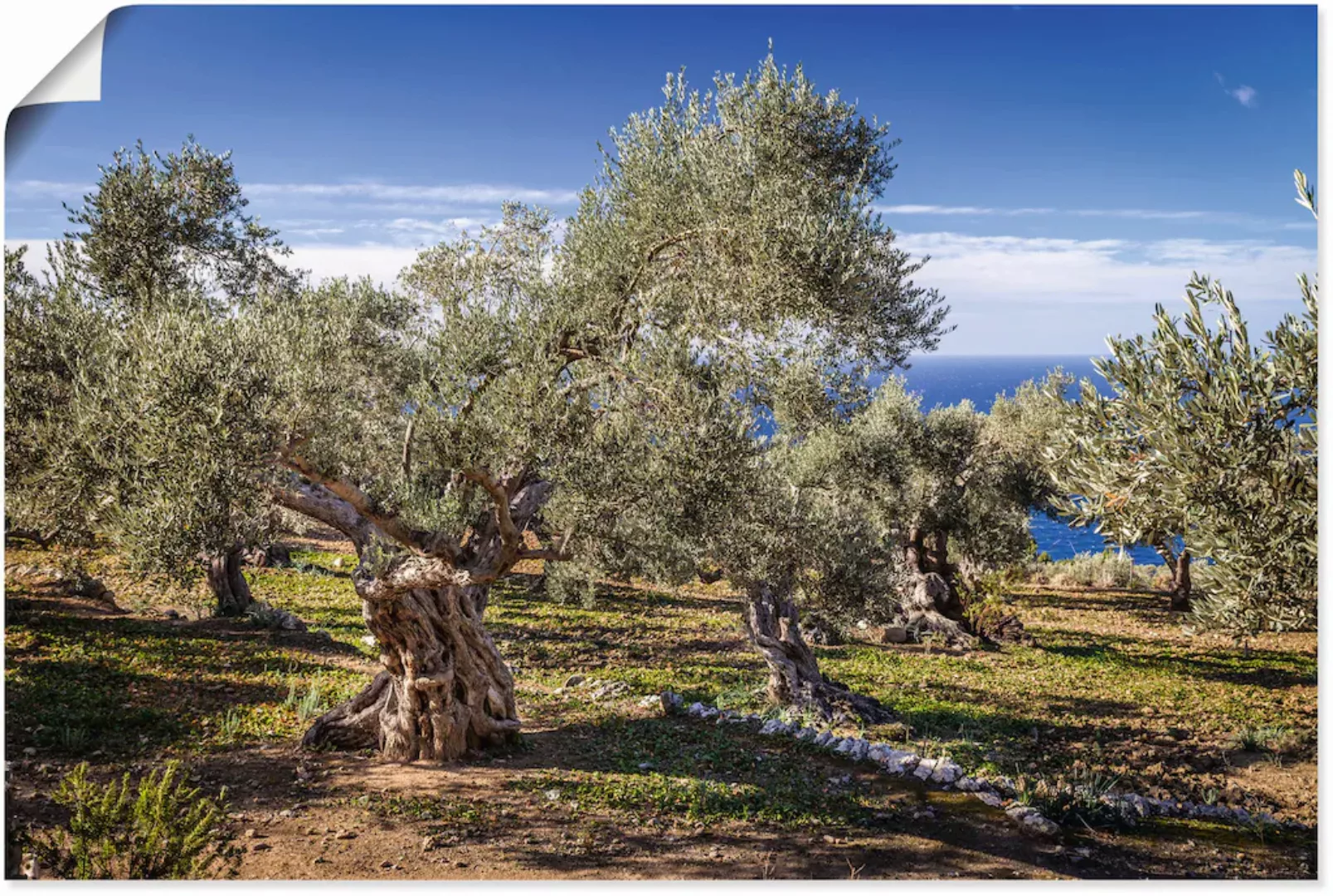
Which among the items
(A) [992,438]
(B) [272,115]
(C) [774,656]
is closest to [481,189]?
(B) [272,115]

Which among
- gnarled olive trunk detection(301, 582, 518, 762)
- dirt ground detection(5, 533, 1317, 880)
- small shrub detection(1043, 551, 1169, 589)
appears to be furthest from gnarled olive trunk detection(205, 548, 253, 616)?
small shrub detection(1043, 551, 1169, 589)

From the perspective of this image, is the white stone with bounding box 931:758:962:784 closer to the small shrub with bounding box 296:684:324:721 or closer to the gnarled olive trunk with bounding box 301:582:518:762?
the gnarled olive trunk with bounding box 301:582:518:762

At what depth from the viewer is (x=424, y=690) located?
10602mm

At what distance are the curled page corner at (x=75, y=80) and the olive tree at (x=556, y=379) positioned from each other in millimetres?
2024

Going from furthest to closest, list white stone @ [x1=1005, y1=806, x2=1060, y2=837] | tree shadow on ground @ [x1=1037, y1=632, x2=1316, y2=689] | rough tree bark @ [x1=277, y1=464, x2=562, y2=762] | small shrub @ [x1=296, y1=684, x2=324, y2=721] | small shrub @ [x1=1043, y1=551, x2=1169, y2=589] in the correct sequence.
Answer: small shrub @ [x1=1043, y1=551, x2=1169, y2=589]
tree shadow on ground @ [x1=1037, y1=632, x2=1316, y2=689]
small shrub @ [x1=296, y1=684, x2=324, y2=721]
rough tree bark @ [x1=277, y1=464, x2=562, y2=762]
white stone @ [x1=1005, y1=806, x2=1060, y2=837]

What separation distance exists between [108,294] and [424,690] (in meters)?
6.50

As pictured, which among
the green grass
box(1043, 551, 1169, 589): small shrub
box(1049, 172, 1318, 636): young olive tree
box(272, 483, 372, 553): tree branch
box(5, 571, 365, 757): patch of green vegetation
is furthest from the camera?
box(1043, 551, 1169, 589): small shrub

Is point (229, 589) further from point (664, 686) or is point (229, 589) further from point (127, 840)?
point (127, 840)

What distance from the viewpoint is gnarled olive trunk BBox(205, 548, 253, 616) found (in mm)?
18562

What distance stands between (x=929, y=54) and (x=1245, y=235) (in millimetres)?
3989

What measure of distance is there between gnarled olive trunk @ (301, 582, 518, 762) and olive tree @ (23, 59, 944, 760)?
32mm

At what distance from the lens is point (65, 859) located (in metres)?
6.75

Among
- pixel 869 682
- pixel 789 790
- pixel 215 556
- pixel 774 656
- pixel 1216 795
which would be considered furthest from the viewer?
pixel 869 682

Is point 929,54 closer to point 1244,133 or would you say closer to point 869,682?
point 1244,133
